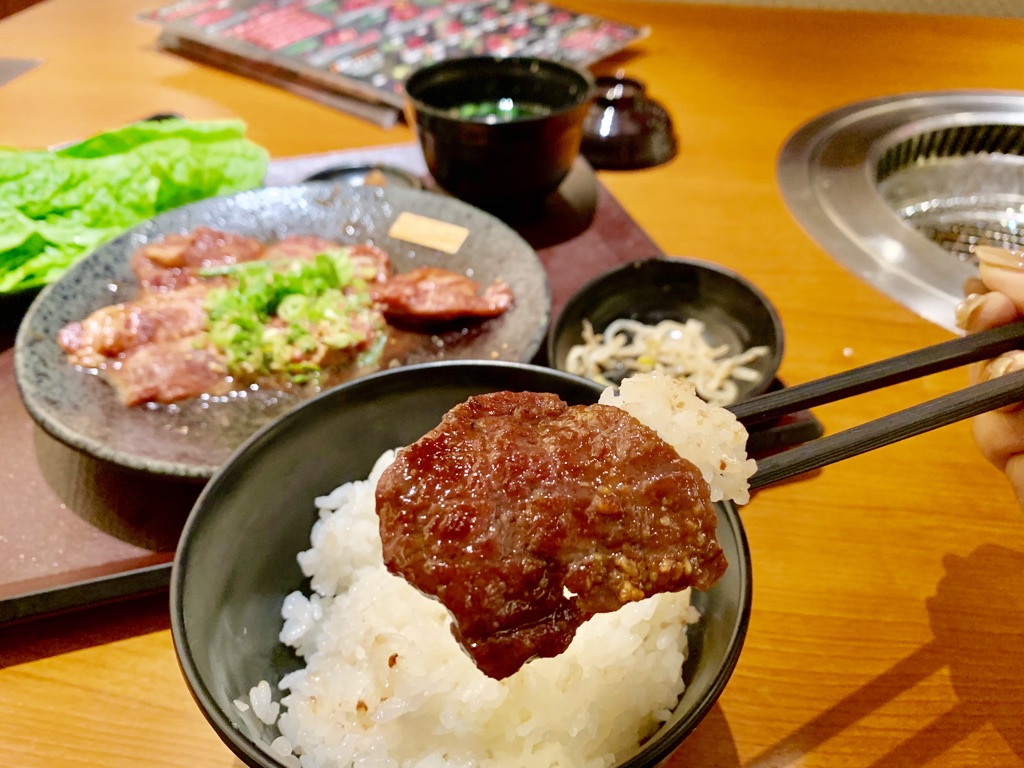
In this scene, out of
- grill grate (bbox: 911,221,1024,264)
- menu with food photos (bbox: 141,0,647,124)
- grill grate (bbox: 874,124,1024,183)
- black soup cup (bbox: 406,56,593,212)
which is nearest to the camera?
black soup cup (bbox: 406,56,593,212)

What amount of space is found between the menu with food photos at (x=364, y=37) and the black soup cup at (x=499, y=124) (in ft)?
2.08

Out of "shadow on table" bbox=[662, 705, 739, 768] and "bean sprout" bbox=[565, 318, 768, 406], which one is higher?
"bean sprout" bbox=[565, 318, 768, 406]

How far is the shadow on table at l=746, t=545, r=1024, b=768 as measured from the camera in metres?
1.29

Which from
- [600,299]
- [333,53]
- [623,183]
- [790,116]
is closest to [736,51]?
[790,116]

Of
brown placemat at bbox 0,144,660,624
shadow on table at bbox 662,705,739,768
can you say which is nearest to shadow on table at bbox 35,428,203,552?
brown placemat at bbox 0,144,660,624

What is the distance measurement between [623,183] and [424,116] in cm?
94

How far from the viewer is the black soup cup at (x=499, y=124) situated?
96.5 inches

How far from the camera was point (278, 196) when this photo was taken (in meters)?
2.55

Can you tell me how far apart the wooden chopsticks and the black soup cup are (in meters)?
1.60

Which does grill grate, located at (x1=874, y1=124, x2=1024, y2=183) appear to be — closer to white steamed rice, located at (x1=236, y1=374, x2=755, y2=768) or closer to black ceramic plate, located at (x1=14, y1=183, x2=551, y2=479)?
black ceramic plate, located at (x1=14, y1=183, x2=551, y2=479)

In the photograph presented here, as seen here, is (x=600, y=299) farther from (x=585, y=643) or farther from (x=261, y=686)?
(x=261, y=686)

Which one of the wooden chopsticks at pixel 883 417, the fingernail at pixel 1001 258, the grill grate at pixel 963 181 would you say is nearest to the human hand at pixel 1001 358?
the fingernail at pixel 1001 258

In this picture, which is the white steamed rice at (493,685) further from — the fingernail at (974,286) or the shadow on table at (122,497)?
the fingernail at (974,286)

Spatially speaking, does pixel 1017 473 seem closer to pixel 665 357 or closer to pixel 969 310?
pixel 969 310
